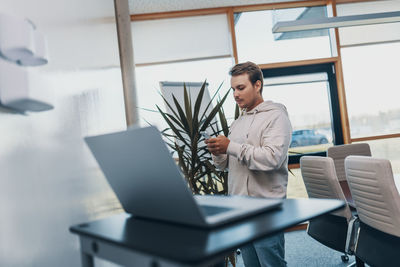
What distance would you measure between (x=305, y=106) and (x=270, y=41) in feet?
3.28

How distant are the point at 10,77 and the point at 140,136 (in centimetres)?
43

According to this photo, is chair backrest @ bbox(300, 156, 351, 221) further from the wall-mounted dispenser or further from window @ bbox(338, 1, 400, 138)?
window @ bbox(338, 1, 400, 138)

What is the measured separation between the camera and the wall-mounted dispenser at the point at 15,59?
2.97 ft

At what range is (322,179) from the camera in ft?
8.29

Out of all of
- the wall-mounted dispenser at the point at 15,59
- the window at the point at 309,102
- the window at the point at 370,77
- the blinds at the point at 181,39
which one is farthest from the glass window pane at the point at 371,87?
the wall-mounted dispenser at the point at 15,59

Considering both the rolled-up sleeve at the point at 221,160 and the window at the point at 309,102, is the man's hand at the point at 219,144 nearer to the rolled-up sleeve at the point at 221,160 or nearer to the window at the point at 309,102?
the rolled-up sleeve at the point at 221,160

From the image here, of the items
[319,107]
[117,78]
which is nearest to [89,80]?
[117,78]

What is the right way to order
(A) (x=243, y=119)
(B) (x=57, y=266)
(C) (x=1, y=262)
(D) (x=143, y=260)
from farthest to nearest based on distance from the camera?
(A) (x=243, y=119), (B) (x=57, y=266), (C) (x=1, y=262), (D) (x=143, y=260)

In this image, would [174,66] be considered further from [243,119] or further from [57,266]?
[57,266]

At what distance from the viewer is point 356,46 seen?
4.64 meters

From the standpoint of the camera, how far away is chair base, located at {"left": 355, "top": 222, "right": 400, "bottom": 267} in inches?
71.1

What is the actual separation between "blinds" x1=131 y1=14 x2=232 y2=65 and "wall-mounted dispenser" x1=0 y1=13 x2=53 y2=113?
11.6 ft

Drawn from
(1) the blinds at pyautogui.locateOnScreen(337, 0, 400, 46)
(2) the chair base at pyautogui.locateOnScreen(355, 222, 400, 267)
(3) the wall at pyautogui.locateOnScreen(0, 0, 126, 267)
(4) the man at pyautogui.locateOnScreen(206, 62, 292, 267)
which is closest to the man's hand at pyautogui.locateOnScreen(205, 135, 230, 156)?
(4) the man at pyautogui.locateOnScreen(206, 62, 292, 267)

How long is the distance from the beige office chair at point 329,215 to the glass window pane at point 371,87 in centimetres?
233
